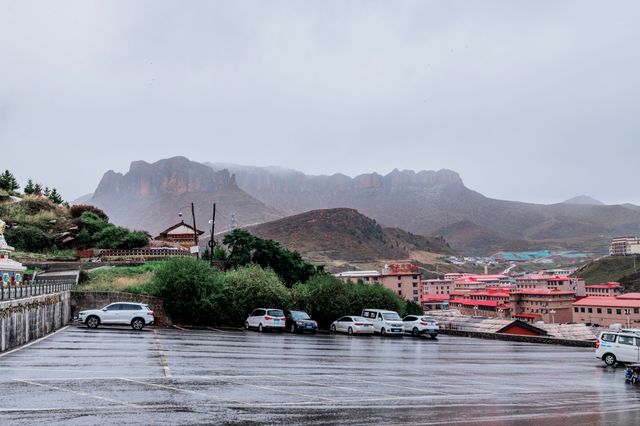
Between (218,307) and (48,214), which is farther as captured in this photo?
(48,214)

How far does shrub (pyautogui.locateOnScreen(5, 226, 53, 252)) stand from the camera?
62078mm

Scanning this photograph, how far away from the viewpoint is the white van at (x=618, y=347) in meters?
24.5

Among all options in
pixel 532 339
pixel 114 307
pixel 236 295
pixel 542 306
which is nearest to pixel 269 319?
pixel 236 295

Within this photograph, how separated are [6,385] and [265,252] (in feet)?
165

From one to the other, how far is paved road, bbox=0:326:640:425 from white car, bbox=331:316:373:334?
10.6m

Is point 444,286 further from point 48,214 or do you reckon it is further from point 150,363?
point 150,363

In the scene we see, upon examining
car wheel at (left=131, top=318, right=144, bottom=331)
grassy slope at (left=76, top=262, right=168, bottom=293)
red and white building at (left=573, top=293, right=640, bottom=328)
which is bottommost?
red and white building at (left=573, top=293, right=640, bottom=328)

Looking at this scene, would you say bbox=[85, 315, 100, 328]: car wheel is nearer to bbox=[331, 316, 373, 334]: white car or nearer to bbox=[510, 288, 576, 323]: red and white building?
bbox=[331, 316, 373, 334]: white car

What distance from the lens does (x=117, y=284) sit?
42.4 m

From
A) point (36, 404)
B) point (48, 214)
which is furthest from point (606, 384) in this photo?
point (48, 214)

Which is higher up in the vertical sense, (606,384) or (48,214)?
(48,214)

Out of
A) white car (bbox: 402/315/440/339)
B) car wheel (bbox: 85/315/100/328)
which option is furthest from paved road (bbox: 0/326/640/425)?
white car (bbox: 402/315/440/339)

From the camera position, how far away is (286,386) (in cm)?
1507

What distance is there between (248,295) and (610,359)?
2336 centimetres
